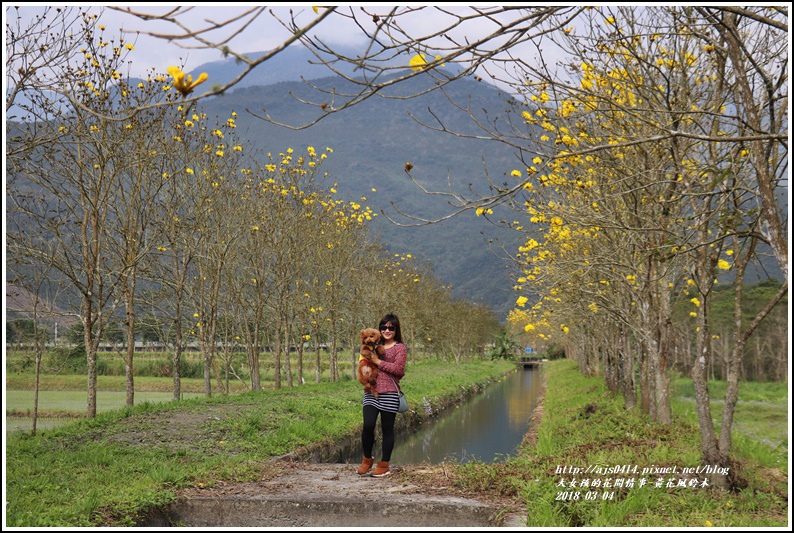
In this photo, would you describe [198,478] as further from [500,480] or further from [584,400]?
[584,400]

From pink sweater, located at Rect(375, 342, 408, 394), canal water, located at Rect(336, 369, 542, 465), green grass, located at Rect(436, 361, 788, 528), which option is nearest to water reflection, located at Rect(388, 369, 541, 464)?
canal water, located at Rect(336, 369, 542, 465)

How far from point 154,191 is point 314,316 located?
10.1 metres

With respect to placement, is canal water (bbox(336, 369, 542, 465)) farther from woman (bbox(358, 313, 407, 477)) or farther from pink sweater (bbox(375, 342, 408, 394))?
pink sweater (bbox(375, 342, 408, 394))

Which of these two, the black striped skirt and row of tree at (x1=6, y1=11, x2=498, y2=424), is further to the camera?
row of tree at (x1=6, y1=11, x2=498, y2=424)

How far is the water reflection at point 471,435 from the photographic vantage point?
15.9 m

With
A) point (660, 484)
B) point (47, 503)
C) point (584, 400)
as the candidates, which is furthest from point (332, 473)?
point (584, 400)

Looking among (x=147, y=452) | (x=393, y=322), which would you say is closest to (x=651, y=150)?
(x=393, y=322)

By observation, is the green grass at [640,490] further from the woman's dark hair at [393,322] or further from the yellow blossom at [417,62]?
the yellow blossom at [417,62]

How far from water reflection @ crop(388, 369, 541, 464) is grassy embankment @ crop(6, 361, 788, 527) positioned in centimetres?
205

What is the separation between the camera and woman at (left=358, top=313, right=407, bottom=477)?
7961 mm

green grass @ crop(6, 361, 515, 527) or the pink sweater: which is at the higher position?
the pink sweater

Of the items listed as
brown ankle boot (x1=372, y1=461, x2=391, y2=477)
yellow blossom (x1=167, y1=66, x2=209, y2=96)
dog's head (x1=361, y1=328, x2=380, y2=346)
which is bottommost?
brown ankle boot (x1=372, y1=461, x2=391, y2=477)

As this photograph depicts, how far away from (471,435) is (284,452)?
31.6 feet

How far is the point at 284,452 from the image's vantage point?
36.5 ft
